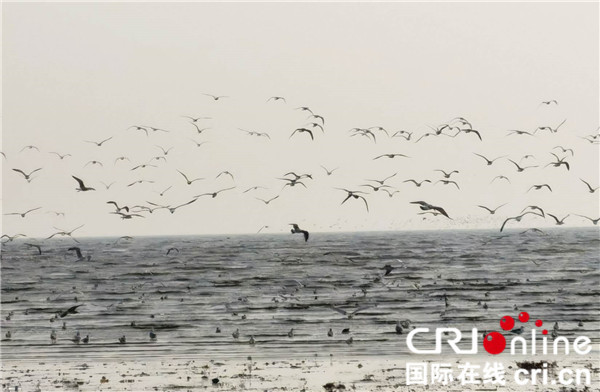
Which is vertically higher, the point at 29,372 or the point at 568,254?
the point at 568,254

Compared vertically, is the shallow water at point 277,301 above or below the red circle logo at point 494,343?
above

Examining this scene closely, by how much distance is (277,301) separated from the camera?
45.0m

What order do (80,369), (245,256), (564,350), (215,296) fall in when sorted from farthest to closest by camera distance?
(245,256), (215,296), (564,350), (80,369)

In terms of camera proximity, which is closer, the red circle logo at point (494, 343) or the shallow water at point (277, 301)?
the red circle logo at point (494, 343)

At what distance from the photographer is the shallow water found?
30906 mm

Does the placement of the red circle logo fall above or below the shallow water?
below

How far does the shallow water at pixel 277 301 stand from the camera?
30.9 meters

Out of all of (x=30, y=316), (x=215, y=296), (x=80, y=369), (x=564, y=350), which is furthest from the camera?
(x=215, y=296)

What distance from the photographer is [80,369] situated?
25.7 meters

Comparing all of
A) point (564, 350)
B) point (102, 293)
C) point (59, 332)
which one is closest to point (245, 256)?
point (102, 293)

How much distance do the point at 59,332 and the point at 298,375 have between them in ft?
44.6

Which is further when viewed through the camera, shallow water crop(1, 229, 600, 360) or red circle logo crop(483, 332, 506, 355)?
A: shallow water crop(1, 229, 600, 360)

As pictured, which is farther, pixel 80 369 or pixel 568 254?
pixel 568 254

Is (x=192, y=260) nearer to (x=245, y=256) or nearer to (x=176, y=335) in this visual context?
(x=245, y=256)
